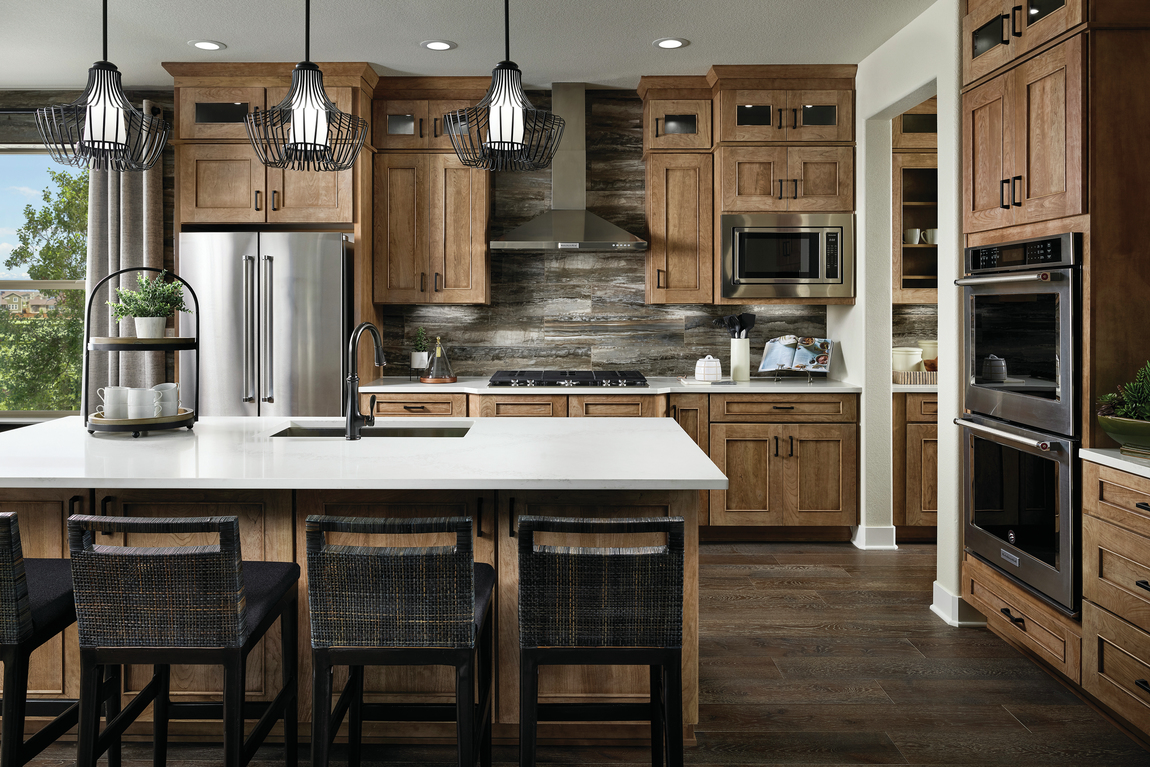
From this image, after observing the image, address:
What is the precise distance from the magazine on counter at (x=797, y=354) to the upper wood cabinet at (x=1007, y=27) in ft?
6.11

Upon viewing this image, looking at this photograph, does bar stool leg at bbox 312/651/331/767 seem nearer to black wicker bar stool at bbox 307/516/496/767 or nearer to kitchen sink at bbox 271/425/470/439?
black wicker bar stool at bbox 307/516/496/767

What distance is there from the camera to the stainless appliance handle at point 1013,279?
2.51 m

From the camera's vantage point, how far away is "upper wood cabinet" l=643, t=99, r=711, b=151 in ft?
14.8

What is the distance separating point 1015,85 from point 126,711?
130 inches

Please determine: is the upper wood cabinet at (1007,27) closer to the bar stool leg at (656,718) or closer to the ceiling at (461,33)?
the ceiling at (461,33)

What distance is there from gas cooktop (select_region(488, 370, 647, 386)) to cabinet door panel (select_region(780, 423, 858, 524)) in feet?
2.96

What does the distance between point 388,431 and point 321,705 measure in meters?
1.23

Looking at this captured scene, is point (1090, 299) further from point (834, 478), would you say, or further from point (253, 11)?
point (253, 11)

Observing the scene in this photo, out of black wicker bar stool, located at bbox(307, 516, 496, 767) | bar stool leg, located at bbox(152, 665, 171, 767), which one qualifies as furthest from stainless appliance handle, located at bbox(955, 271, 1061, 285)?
bar stool leg, located at bbox(152, 665, 171, 767)

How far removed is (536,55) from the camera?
4.10 meters

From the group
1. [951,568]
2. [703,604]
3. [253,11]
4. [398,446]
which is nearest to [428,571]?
[398,446]

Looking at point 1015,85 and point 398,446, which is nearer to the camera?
point 398,446

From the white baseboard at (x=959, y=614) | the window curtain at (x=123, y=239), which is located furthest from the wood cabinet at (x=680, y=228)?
the window curtain at (x=123, y=239)

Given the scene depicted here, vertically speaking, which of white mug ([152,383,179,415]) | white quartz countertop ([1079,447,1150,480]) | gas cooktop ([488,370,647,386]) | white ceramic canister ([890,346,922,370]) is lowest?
white quartz countertop ([1079,447,1150,480])
